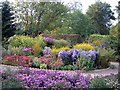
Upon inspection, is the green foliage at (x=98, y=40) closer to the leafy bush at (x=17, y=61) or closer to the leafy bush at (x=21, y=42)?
the leafy bush at (x=21, y=42)

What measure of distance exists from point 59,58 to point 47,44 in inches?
103

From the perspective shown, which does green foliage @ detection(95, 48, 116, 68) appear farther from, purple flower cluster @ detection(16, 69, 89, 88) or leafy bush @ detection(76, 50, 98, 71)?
purple flower cluster @ detection(16, 69, 89, 88)

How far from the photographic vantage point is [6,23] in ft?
29.7

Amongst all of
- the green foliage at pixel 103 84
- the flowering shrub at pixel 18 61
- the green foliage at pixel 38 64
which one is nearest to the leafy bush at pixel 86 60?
the green foliage at pixel 38 64

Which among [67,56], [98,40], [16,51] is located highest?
[98,40]

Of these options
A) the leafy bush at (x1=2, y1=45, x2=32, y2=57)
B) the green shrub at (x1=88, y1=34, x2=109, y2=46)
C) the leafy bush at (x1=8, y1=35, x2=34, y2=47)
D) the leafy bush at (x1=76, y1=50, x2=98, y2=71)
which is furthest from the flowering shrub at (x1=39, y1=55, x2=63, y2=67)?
the green shrub at (x1=88, y1=34, x2=109, y2=46)

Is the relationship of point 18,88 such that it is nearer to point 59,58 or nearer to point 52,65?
point 52,65

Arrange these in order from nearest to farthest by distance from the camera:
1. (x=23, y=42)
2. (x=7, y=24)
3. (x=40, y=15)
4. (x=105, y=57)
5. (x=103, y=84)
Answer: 1. (x=103, y=84)
2. (x=105, y=57)
3. (x=23, y=42)
4. (x=7, y=24)
5. (x=40, y=15)

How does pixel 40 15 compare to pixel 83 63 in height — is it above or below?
above

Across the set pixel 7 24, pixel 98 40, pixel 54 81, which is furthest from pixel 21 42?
pixel 54 81

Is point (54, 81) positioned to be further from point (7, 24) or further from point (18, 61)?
point (7, 24)

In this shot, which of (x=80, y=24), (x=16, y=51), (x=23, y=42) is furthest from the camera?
(x=80, y=24)

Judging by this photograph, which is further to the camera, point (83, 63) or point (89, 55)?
point (89, 55)

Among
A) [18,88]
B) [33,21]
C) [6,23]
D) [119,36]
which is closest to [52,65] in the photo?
[119,36]
